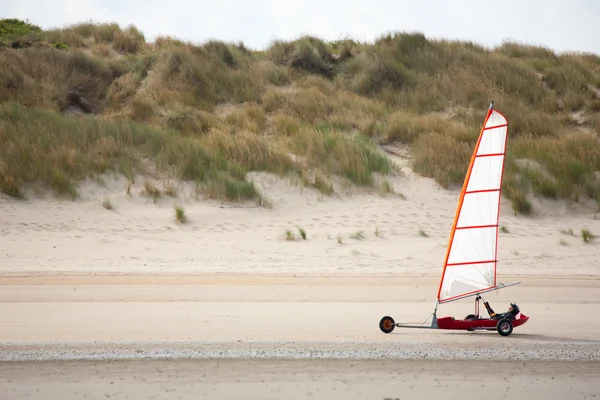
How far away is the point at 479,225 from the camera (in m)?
8.20

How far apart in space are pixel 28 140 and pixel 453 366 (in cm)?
1110

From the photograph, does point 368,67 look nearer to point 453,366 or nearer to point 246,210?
point 246,210

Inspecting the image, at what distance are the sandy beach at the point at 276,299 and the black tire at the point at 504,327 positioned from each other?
9 cm

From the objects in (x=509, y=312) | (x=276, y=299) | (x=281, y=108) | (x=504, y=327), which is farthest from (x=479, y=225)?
(x=281, y=108)

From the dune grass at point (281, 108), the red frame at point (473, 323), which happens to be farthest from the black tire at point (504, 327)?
the dune grass at point (281, 108)

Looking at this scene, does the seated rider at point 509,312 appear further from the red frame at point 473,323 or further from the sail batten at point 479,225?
the sail batten at point 479,225

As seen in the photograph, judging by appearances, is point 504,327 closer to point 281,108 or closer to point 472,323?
point 472,323

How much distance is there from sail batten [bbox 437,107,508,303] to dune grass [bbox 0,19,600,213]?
25.2 feet

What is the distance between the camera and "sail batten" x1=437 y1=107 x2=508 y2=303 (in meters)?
8.20

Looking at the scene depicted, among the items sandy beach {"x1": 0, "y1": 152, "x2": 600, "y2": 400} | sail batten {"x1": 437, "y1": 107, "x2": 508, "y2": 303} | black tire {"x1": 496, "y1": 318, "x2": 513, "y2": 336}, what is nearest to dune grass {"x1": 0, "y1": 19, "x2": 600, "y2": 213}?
sandy beach {"x1": 0, "y1": 152, "x2": 600, "y2": 400}

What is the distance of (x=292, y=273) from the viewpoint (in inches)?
464

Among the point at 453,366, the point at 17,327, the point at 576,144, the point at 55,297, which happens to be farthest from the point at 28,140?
the point at 576,144

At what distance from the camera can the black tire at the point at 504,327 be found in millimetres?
8344

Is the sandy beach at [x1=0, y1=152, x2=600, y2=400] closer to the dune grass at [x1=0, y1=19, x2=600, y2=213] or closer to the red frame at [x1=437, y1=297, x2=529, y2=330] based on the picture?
the red frame at [x1=437, y1=297, x2=529, y2=330]
